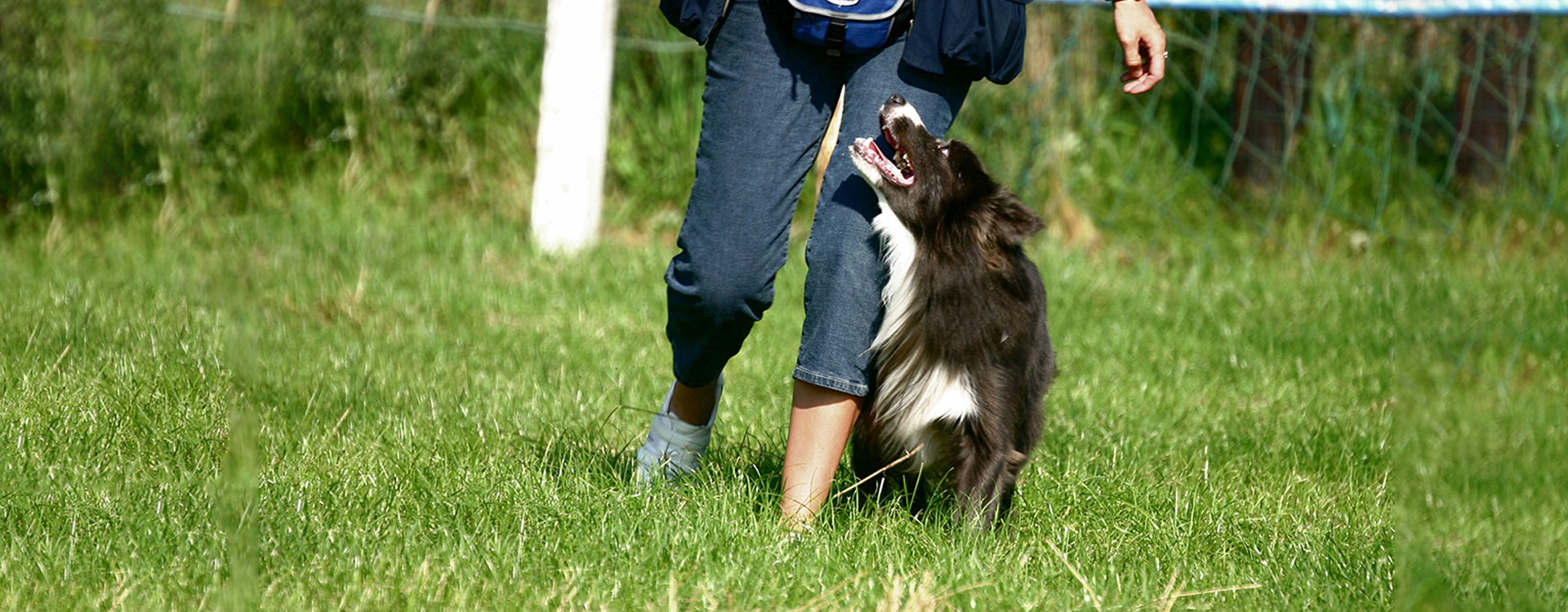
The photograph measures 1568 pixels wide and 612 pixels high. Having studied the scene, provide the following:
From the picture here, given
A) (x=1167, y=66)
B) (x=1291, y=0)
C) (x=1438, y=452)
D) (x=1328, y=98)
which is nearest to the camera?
(x=1438, y=452)

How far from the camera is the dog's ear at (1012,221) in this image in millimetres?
2479

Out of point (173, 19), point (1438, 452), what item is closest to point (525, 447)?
point (1438, 452)

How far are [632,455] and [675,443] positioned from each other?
34 cm

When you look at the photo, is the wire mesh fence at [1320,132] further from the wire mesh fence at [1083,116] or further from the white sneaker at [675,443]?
the white sneaker at [675,443]

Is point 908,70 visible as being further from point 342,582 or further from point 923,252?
point 342,582

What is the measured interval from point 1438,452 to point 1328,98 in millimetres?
4942

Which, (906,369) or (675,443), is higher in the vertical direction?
(906,369)

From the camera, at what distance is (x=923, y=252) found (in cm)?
250

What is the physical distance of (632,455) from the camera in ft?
10.3

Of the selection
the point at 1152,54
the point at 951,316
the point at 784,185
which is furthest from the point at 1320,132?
the point at 784,185

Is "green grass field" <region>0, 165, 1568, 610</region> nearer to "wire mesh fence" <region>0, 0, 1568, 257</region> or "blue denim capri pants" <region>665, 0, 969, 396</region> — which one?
"blue denim capri pants" <region>665, 0, 969, 396</region>

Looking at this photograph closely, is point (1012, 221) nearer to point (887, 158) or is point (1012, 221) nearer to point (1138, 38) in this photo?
point (887, 158)

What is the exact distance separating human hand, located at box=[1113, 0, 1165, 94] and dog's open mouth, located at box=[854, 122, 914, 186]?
40cm

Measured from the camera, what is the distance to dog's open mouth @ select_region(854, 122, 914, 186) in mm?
2422
